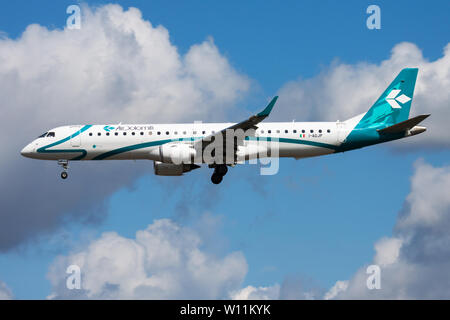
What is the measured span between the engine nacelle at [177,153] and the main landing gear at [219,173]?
277 centimetres

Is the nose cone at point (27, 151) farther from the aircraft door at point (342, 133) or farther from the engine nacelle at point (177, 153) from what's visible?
the aircraft door at point (342, 133)

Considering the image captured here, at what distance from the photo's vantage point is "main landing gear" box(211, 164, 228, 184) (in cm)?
5432

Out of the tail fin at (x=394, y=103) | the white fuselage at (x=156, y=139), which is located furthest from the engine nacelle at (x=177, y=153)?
the tail fin at (x=394, y=103)

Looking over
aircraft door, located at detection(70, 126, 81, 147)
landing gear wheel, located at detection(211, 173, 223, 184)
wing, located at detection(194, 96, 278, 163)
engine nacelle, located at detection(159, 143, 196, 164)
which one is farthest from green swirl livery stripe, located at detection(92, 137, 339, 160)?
landing gear wheel, located at detection(211, 173, 223, 184)

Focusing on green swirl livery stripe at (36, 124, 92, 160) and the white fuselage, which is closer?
the white fuselage

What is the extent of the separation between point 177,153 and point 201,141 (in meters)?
1.92

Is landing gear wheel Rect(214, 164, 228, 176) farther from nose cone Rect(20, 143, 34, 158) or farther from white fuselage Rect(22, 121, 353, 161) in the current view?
nose cone Rect(20, 143, 34, 158)

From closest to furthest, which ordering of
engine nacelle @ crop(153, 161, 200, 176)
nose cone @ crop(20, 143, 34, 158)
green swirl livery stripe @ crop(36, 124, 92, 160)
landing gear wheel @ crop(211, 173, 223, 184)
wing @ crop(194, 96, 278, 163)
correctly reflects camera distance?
wing @ crop(194, 96, 278, 163), green swirl livery stripe @ crop(36, 124, 92, 160), engine nacelle @ crop(153, 161, 200, 176), landing gear wheel @ crop(211, 173, 223, 184), nose cone @ crop(20, 143, 34, 158)

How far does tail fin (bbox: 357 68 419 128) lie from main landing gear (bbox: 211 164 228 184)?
34.3 ft

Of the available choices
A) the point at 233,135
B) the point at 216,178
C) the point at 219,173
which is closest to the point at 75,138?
the point at 216,178

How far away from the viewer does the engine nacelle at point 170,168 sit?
54.7 meters

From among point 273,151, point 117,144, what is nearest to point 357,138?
point 273,151
